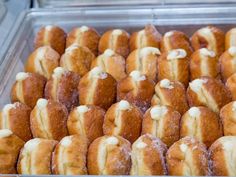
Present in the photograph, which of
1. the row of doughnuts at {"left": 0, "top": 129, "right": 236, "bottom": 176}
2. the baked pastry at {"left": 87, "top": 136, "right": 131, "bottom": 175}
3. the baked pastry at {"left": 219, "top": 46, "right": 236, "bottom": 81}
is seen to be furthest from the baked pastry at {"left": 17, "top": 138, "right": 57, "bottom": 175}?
the baked pastry at {"left": 219, "top": 46, "right": 236, "bottom": 81}

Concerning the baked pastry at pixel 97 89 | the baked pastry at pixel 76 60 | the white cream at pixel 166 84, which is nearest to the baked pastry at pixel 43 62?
the baked pastry at pixel 76 60

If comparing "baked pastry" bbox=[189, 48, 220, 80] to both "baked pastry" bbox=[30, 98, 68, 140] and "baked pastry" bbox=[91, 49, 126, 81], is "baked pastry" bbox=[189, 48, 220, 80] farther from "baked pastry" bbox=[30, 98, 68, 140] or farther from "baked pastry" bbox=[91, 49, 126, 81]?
"baked pastry" bbox=[30, 98, 68, 140]

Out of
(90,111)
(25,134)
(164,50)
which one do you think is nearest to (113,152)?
(90,111)

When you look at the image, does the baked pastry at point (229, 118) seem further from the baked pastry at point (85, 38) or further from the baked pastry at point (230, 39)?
the baked pastry at point (85, 38)

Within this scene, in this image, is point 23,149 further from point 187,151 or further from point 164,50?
point 164,50

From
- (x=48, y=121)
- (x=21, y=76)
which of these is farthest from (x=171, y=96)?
(x=21, y=76)
